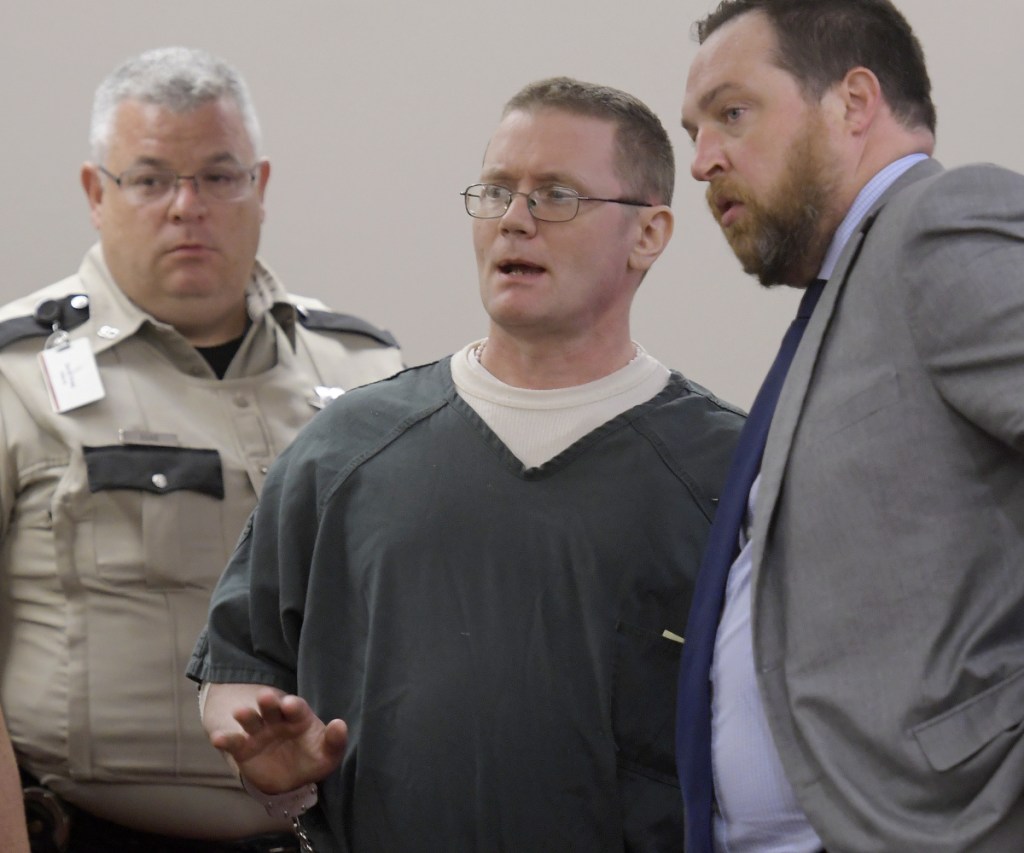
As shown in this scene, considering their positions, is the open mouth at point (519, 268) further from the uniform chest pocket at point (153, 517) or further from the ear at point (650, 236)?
the uniform chest pocket at point (153, 517)

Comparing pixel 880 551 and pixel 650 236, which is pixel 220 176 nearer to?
pixel 650 236

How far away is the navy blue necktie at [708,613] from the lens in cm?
154

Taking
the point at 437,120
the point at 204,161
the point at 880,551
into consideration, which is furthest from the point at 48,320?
the point at 880,551

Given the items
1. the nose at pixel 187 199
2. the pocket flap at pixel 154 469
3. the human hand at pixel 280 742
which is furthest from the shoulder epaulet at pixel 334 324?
the human hand at pixel 280 742

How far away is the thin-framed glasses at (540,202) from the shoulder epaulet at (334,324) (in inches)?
34.3

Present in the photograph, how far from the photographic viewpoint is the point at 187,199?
246 centimetres

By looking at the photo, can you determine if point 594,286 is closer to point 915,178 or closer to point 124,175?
point 915,178

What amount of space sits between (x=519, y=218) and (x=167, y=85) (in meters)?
0.91

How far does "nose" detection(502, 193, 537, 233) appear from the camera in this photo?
6.06ft

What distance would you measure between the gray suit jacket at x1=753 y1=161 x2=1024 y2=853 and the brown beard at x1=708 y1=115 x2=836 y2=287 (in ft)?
0.54

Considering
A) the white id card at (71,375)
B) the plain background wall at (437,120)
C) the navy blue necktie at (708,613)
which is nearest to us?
the navy blue necktie at (708,613)

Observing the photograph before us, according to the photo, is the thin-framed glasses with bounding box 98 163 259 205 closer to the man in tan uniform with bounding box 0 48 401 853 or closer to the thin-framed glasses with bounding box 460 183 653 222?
the man in tan uniform with bounding box 0 48 401 853

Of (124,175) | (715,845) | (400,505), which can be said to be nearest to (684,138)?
(124,175)

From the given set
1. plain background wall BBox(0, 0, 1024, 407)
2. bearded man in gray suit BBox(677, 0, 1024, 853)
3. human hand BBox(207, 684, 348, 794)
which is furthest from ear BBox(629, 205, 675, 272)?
plain background wall BBox(0, 0, 1024, 407)
